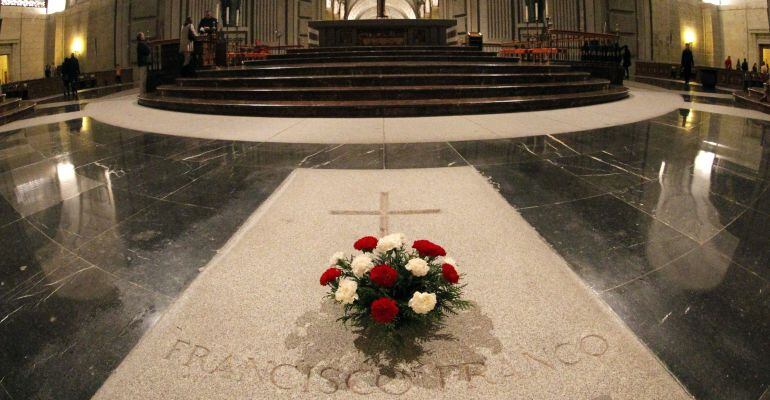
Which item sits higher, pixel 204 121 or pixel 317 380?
pixel 317 380

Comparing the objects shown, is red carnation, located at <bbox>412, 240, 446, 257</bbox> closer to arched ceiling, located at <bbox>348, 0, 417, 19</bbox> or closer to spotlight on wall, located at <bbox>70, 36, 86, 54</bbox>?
spotlight on wall, located at <bbox>70, 36, 86, 54</bbox>

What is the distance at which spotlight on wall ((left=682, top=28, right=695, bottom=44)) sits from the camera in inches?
771

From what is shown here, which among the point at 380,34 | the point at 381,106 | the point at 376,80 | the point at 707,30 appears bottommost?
the point at 707,30

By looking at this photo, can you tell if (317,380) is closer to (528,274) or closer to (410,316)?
(410,316)

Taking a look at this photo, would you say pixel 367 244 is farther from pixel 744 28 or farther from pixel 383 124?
pixel 744 28

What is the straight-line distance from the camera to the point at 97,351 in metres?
1.32

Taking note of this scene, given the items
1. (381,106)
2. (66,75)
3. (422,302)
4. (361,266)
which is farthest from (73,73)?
(422,302)

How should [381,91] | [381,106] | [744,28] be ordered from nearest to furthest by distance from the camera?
1. [381,106]
2. [381,91]
3. [744,28]

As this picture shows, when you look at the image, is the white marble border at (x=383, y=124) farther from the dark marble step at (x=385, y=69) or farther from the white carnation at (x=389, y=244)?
the white carnation at (x=389, y=244)

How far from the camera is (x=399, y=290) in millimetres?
1348

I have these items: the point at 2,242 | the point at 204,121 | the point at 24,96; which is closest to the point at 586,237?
the point at 2,242

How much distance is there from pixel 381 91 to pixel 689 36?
19.8m

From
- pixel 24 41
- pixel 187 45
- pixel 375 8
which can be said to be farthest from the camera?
pixel 375 8

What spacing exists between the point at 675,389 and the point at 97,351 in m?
1.67
